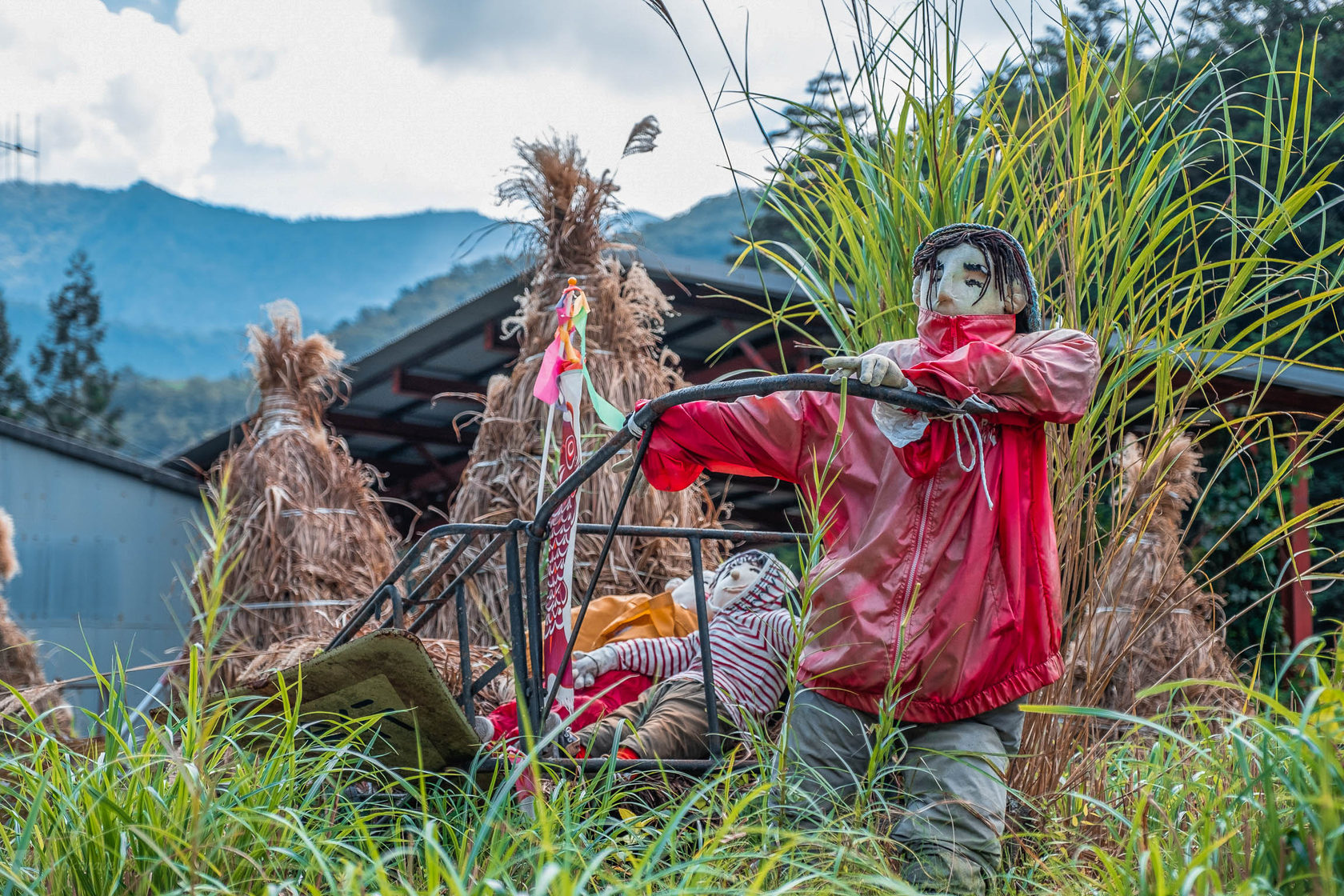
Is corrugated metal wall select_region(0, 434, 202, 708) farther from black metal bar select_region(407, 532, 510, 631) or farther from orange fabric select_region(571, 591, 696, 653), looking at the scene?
black metal bar select_region(407, 532, 510, 631)

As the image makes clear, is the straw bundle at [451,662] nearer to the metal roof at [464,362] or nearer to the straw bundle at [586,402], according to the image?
the straw bundle at [586,402]

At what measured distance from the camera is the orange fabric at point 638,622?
3184mm

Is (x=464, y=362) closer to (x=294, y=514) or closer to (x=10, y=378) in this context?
(x=294, y=514)

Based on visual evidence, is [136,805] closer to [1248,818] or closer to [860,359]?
[860,359]

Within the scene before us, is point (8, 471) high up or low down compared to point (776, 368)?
down

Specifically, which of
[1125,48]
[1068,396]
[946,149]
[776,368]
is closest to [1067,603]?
[1068,396]

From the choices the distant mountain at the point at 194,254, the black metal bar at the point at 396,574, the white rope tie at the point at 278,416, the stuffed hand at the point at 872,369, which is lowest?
the black metal bar at the point at 396,574

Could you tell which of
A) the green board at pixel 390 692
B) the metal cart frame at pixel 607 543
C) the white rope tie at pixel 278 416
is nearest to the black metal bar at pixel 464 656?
the metal cart frame at pixel 607 543

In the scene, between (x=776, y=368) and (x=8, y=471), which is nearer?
(x=776, y=368)

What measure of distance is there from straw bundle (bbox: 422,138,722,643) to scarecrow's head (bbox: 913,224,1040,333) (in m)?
1.90

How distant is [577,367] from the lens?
2.46 m

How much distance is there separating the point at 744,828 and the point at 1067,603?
44.3 inches

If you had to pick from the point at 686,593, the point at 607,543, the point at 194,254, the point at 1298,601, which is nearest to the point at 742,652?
the point at 686,593

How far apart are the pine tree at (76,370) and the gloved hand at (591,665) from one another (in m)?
18.8
